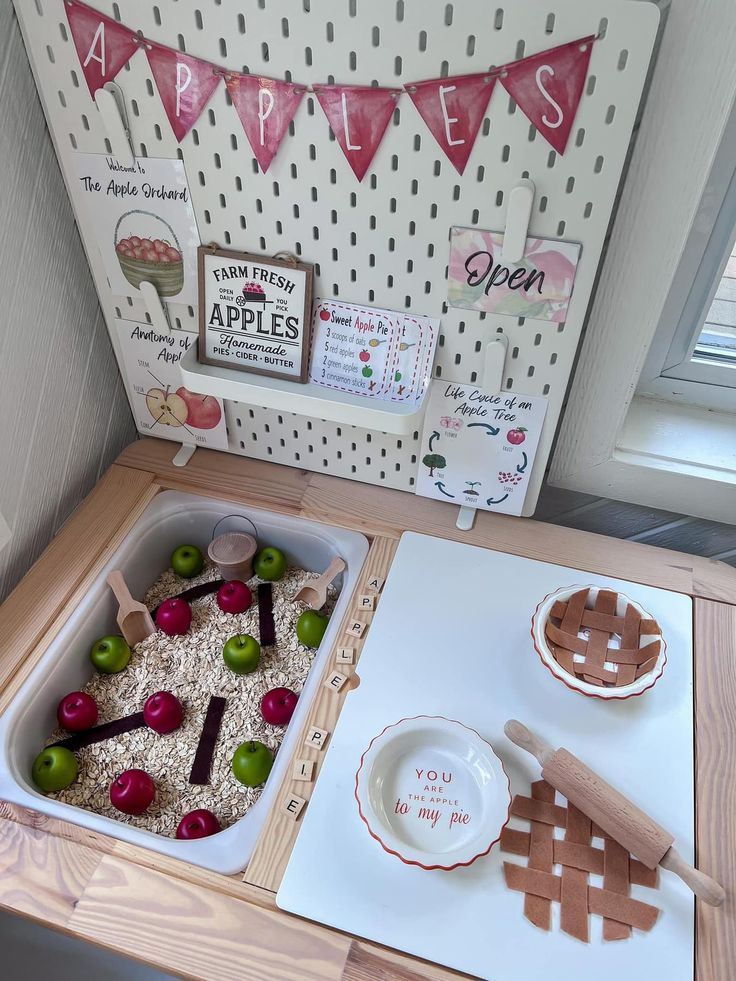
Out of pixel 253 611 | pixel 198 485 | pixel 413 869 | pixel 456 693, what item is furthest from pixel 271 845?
pixel 198 485

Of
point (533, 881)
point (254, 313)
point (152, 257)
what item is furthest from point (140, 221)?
point (533, 881)

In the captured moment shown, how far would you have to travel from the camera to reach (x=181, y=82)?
2.54 feet

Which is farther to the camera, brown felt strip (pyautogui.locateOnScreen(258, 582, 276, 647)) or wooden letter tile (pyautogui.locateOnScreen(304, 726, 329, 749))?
brown felt strip (pyautogui.locateOnScreen(258, 582, 276, 647))

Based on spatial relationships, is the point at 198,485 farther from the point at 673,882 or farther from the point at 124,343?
the point at 673,882

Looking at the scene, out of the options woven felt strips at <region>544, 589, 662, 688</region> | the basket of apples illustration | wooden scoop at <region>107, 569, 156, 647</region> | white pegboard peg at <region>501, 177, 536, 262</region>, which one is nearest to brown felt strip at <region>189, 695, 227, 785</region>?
wooden scoop at <region>107, 569, 156, 647</region>

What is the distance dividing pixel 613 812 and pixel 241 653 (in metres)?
0.47

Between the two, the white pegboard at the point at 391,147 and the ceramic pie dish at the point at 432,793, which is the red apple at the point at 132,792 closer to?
the ceramic pie dish at the point at 432,793

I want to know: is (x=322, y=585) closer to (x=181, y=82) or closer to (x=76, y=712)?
(x=76, y=712)

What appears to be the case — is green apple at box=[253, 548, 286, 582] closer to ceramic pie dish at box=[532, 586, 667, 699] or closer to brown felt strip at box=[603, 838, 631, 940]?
ceramic pie dish at box=[532, 586, 667, 699]

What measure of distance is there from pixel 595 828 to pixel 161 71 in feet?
2.86

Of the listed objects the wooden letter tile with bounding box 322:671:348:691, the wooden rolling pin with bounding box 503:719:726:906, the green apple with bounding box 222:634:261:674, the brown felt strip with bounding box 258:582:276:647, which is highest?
the wooden rolling pin with bounding box 503:719:726:906

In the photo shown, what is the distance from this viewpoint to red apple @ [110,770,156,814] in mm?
840

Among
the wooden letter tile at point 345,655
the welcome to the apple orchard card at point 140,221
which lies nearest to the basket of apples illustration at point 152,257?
the welcome to the apple orchard card at point 140,221

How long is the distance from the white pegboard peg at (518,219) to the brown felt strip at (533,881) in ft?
1.98
